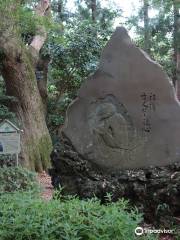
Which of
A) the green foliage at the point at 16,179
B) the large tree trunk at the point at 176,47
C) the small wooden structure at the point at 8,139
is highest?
the large tree trunk at the point at 176,47

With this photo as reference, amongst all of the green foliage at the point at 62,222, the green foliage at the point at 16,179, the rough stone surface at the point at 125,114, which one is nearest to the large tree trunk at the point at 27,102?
the green foliage at the point at 16,179

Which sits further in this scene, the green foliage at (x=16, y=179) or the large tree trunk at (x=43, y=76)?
the large tree trunk at (x=43, y=76)

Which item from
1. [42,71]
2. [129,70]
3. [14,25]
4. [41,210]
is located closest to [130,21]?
[42,71]

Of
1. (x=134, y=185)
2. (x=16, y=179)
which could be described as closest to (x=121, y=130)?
(x=134, y=185)

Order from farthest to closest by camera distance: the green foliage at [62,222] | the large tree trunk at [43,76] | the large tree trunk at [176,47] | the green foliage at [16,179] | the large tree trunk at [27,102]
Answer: the large tree trunk at [176,47]
the large tree trunk at [43,76]
the large tree trunk at [27,102]
the green foliage at [16,179]
the green foliage at [62,222]

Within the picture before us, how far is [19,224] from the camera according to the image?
2.63 meters

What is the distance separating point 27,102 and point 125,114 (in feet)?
16.5

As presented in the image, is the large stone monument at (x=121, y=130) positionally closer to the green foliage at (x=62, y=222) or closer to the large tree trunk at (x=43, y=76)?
the green foliage at (x=62, y=222)

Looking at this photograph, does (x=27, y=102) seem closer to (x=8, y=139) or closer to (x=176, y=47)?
(x=8, y=139)

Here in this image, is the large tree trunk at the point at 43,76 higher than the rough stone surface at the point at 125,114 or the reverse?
higher

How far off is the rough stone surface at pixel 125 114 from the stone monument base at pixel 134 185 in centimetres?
10

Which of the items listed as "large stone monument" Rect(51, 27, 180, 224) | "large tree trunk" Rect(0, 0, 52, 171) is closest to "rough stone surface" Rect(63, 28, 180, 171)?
"large stone monument" Rect(51, 27, 180, 224)

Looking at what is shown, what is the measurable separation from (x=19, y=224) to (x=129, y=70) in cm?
278

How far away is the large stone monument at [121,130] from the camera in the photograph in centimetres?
478
